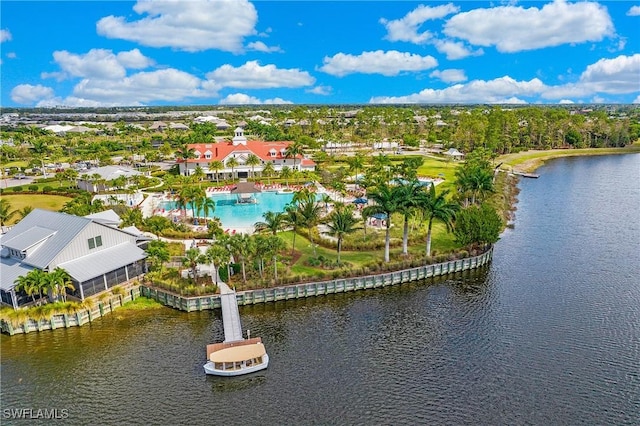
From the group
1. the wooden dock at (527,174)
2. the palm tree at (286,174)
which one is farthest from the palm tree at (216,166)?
the wooden dock at (527,174)

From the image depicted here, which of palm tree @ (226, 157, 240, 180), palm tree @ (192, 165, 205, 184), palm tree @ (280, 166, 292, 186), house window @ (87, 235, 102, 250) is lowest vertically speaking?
house window @ (87, 235, 102, 250)

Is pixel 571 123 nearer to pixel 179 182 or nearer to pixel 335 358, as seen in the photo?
pixel 179 182

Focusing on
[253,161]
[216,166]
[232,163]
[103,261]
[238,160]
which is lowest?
[103,261]

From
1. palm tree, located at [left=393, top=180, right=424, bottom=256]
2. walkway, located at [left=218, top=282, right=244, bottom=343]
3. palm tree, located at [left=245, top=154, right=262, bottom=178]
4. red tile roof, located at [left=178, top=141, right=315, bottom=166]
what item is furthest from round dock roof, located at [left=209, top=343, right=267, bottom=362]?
red tile roof, located at [left=178, top=141, right=315, bottom=166]

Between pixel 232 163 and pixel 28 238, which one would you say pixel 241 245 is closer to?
pixel 28 238

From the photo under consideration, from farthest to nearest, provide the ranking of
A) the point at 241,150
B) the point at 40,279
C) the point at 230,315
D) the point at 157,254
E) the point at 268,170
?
the point at 241,150, the point at 268,170, the point at 157,254, the point at 230,315, the point at 40,279

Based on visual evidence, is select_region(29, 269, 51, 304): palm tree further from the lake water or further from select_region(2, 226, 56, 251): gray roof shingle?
select_region(2, 226, 56, 251): gray roof shingle

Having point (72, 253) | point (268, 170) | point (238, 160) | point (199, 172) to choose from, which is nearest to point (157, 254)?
point (72, 253)
